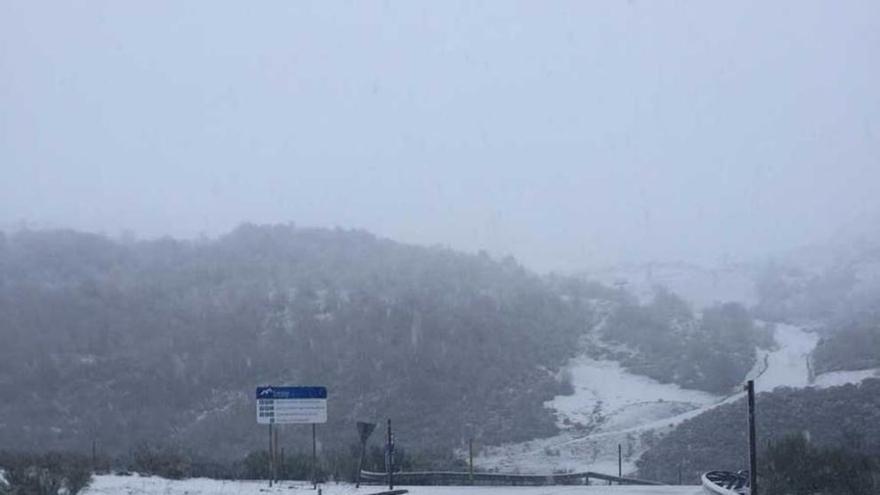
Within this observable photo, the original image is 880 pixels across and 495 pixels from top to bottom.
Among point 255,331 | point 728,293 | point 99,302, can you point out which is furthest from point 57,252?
point 728,293

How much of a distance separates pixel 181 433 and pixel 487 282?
35316 millimetres

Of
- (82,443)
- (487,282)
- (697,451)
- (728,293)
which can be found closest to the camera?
(697,451)

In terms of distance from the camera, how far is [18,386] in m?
59.3

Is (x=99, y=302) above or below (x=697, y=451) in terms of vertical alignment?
above

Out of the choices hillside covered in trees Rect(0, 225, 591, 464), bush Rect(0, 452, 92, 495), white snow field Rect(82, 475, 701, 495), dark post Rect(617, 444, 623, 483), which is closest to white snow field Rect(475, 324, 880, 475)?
dark post Rect(617, 444, 623, 483)

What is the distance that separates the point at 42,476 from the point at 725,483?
46.9 ft

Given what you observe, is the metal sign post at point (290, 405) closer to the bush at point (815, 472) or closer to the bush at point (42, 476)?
the bush at point (42, 476)

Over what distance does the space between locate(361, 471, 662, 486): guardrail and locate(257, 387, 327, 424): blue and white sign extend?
4219mm

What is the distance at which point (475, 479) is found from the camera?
3531cm

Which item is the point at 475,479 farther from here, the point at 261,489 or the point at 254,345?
the point at 254,345

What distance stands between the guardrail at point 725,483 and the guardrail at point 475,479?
776 centimetres

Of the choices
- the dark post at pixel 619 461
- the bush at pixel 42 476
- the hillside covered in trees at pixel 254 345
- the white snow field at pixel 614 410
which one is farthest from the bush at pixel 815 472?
the hillside covered in trees at pixel 254 345

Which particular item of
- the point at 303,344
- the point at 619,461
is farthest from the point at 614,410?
the point at 303,344

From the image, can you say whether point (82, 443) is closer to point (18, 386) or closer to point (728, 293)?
point (18, 386)
